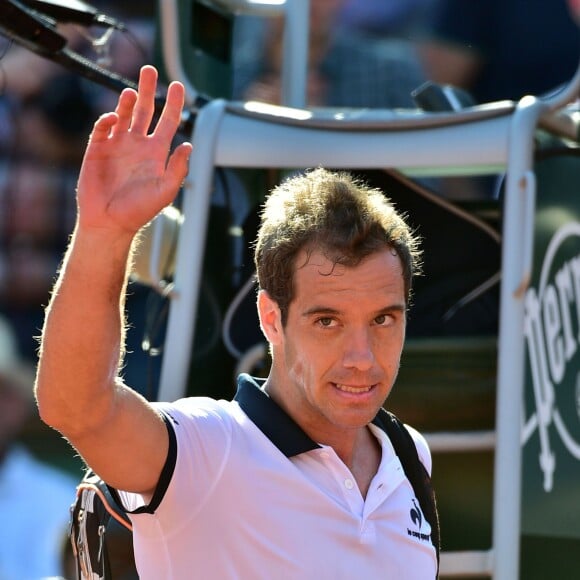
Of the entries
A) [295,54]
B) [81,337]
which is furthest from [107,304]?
[295,54]

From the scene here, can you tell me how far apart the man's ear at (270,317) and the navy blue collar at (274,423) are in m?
0.09

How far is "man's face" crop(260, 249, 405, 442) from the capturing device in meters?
2.03

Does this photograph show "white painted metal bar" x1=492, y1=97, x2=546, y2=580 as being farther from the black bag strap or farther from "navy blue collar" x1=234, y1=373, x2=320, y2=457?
"navy blue collar" x1=234, y1=373, x2=320, y2=457

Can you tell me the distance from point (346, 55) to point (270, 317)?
2.79 m

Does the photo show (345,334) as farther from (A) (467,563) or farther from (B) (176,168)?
(A) (467,563)

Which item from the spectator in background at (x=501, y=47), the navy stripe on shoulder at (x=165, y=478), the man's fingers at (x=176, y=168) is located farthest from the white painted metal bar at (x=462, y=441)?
the man's fingers at (x=176, y=168)

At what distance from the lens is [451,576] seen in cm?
369

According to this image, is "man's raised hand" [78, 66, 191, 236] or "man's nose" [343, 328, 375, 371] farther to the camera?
"man's nose" [343, 328, 375, 371]

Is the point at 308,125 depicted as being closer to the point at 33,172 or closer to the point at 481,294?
the point at 481,294

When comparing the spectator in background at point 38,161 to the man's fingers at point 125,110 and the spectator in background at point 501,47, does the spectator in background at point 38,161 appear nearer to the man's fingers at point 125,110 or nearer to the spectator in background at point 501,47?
the spectator in background at point 501,47

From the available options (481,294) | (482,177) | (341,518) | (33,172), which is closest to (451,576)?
(481,294)

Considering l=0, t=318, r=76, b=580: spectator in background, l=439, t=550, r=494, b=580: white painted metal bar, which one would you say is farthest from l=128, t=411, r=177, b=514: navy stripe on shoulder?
l=0, t=318, r=76, b=580: spectator in background

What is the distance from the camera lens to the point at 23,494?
5.80 meters

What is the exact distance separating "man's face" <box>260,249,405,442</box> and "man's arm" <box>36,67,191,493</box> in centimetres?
29
